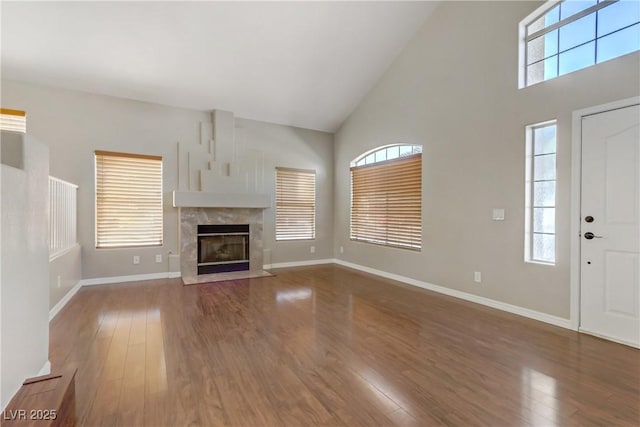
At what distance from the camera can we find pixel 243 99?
523 centimetres

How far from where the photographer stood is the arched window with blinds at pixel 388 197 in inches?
185

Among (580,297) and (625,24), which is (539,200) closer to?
(580,297)

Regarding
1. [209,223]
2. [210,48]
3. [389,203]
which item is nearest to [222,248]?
[209,223]

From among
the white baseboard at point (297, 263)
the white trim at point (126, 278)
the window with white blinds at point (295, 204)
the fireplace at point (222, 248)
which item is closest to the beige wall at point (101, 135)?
the white trim at point (126, 278)

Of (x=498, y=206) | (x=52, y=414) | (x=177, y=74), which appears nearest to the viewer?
(x=52, y=414)

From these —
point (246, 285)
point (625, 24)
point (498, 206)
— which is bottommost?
point (246, 285)

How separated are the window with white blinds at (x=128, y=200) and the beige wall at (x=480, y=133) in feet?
13.5

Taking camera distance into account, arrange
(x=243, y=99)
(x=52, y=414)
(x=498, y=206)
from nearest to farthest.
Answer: (x=52, y=414) < (x=498, y=206) < (x=243, y=99)

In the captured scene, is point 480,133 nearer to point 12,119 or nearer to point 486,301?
point 486,301

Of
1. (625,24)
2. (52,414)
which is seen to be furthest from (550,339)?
(52,414)

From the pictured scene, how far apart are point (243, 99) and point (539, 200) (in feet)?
15.4

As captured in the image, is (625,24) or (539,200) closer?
(625,24)

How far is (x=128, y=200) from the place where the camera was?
484cm

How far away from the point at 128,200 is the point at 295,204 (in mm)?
3019
